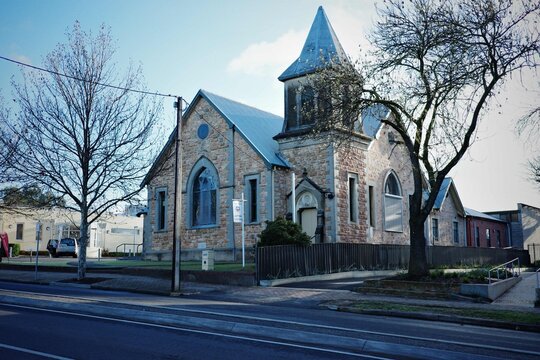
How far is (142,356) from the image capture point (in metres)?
7.34

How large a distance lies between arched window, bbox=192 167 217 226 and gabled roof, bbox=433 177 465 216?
17.3 m

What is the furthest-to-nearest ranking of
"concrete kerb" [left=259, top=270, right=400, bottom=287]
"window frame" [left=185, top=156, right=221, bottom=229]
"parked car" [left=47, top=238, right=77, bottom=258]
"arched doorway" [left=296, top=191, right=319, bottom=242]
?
"parked car" [left=47, top=238, right=77, bottom=258] → "window frame" [left=185, top=156, right=221, bottom=229] → "arched doorway" [left=296, top=191, right=319, bottom=242] → "concrete kerb" [left=259, top=270, right=400, bottom=287]

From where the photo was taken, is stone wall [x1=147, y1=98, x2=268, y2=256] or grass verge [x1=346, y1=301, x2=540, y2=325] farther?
stone wall [x1=147, y1=98, x2=268, y2=256]

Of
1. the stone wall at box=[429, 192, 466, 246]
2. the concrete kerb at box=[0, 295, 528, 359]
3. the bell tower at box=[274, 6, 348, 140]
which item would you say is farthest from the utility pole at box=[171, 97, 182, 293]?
the stone wall at box=[429, 192, 466, 246]

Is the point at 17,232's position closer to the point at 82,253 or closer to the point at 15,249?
the point at 15,249

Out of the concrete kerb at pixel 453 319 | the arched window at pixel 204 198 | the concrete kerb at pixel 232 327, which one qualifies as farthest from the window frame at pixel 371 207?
the concrete kerb at pixel 232 327

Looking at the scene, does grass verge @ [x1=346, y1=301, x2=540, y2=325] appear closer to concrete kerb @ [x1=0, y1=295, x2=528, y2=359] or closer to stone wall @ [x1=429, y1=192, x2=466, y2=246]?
concrete kerb @ [x1=0, y1=295, x2=528, y2=359]

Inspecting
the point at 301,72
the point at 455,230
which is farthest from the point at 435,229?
the point at 301,72

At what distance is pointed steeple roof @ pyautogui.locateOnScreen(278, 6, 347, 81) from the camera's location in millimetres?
29156

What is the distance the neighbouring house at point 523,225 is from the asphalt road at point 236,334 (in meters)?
44.6

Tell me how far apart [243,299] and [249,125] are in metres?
16.6

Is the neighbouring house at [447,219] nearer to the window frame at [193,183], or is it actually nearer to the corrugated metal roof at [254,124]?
the corrugated metal roof at [254,124]

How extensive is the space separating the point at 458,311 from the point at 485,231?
3747 cm

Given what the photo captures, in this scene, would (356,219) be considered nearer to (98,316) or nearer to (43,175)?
(43,175)
